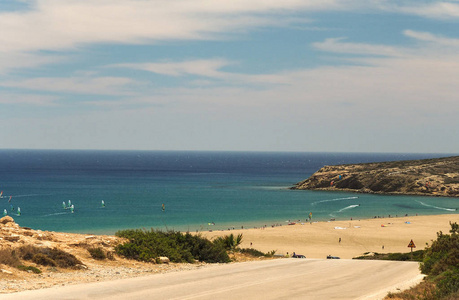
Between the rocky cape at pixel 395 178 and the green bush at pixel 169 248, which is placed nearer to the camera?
the green bush at pixel 169 248

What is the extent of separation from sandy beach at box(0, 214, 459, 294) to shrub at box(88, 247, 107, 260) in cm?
24

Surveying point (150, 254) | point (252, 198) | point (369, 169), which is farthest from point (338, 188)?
point (150, 254)

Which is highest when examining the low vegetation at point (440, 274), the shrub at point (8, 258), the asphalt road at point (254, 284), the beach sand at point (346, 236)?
the shrub at point (8, 258)

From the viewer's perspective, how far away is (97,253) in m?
21.0

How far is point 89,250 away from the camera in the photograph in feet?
69.5

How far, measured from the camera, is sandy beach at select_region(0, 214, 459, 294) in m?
17.7

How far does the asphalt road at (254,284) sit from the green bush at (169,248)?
1635 millimetres

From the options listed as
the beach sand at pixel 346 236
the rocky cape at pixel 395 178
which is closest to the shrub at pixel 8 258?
the beach sand at pixel 346 236

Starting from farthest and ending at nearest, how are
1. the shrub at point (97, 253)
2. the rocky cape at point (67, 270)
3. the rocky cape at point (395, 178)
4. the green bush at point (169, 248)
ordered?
the rocky cape at point (395, 178) → the green bush at point (169, 248) → the shrub at point (97, 253) → the rocky cape at point (67, 270)

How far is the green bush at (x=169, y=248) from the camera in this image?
73.1 ft

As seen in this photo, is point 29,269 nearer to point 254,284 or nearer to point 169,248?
point 169,248

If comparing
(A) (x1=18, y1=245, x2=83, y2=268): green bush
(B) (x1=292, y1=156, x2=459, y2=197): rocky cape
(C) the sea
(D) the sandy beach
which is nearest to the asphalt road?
→ (D) the sandy beach

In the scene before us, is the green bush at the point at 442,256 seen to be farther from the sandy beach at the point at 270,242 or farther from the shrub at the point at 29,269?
the shrub at the point at 29,269

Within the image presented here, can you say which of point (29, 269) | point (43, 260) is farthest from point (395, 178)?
point (29, 269)
